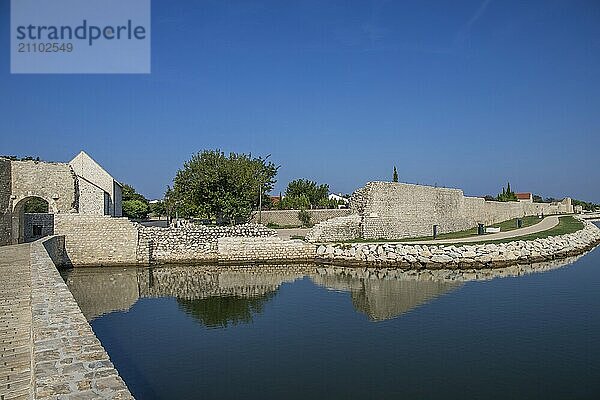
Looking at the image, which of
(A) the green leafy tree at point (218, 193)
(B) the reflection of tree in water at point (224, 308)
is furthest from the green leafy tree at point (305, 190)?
(B) the reflection of tree in water at point (224, 308)

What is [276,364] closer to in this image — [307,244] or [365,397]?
[365,397]

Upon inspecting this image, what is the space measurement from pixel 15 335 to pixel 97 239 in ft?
44.9

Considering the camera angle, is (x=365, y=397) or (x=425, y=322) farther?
(x=425, y=322)

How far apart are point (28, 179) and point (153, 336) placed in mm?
13500

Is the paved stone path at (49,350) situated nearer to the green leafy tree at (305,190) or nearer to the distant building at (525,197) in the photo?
the green leafy tree at (305,190)

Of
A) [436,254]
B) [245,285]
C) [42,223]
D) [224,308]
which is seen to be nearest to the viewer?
[224,308]

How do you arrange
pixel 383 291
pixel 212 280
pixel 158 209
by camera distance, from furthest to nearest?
pixel 158 209, pixel 212 280, pixel 383 291

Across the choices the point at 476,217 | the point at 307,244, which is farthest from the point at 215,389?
the point at 476,217

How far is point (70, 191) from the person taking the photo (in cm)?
2075

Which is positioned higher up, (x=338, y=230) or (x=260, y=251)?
(x=338, y=230)

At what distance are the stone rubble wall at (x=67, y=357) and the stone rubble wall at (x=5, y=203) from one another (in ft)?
41.6

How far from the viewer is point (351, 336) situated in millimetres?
9523

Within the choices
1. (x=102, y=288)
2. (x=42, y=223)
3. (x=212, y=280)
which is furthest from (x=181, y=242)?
(x=102, y=288)

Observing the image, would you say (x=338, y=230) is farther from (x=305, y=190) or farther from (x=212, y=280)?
(x=305, y=190)
